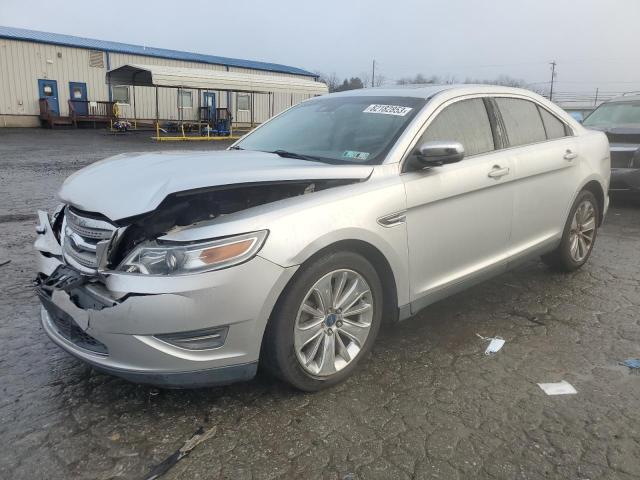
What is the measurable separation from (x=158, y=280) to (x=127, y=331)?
0.28 meters

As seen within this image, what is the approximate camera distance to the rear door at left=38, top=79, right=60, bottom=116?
2978 cm

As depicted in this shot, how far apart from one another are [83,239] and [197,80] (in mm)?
23994

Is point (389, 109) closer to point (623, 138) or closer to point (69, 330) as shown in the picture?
point (69, 330)

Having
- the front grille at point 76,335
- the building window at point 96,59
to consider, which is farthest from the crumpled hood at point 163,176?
the building window at point 96,59

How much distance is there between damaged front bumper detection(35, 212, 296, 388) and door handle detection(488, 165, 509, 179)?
1.93 m

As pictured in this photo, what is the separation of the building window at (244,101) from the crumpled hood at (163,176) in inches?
1331

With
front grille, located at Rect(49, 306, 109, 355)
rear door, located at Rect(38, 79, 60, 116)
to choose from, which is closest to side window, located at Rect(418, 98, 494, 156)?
front grille, located at Rect(49, 306, 109, 355)

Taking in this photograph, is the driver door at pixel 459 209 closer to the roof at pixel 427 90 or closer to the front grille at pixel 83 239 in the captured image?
the roof at pixel 427 90

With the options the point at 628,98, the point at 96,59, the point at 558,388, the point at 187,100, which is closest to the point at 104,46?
the point at 96,59

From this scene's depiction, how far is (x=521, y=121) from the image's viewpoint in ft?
14.5

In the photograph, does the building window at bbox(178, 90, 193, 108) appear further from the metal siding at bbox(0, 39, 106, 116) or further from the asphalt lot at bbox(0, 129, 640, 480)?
the asphalt lot at bbox(0, 129, 640, 480)

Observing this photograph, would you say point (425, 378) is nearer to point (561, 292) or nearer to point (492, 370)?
point (492, 370)

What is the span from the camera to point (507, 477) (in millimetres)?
2342

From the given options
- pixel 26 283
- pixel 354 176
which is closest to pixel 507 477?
pixel 354 176
